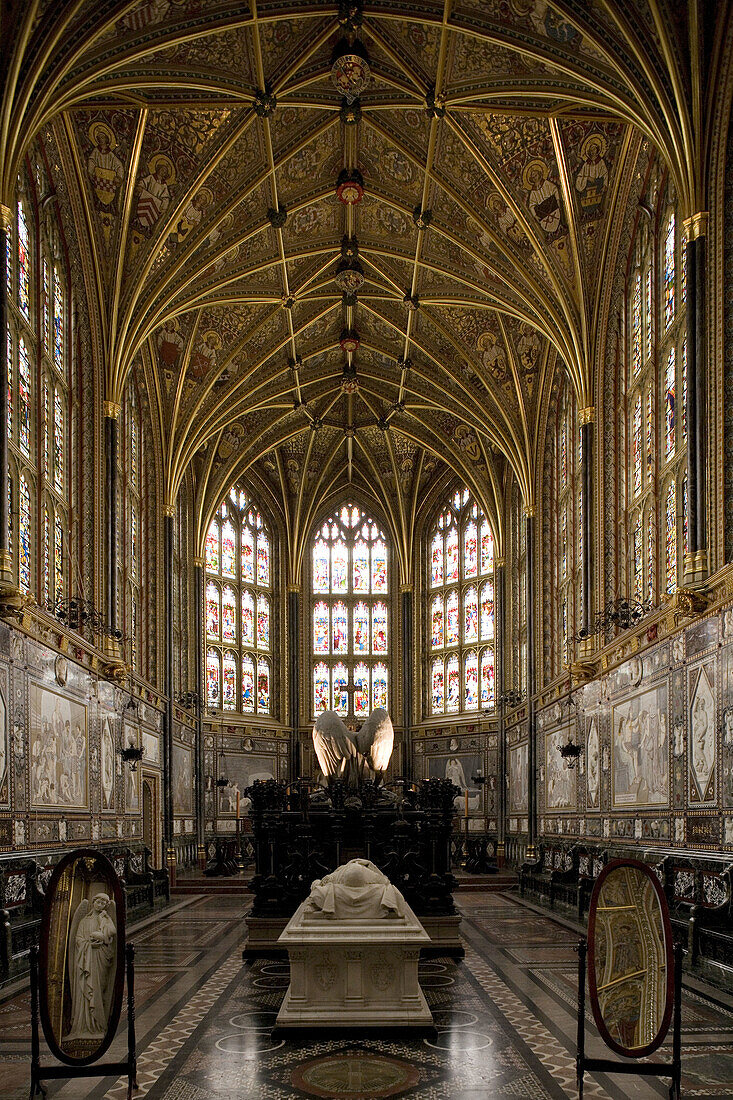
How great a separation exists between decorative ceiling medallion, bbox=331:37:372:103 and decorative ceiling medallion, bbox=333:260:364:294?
767 cm

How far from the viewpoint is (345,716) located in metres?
42.9

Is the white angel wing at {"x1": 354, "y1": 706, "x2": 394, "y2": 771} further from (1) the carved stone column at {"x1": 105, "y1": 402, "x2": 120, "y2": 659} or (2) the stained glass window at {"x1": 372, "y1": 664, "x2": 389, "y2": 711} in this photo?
(2) the stained glass window at {"x1": 372, "y1": 664, "x2": 389, "y2": 711}

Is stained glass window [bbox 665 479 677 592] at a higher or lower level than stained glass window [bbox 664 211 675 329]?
lower

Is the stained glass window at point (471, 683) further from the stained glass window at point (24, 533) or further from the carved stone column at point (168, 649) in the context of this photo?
the stained glass window at point (24, 533)

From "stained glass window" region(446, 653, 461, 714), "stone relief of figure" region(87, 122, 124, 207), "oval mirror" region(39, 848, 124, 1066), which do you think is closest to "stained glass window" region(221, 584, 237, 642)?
"stained glass window" region(446, 653, 461, 714)

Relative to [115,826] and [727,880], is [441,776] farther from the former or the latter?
[727,880]

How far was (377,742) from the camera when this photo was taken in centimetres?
2509

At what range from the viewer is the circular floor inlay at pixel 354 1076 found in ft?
27.8

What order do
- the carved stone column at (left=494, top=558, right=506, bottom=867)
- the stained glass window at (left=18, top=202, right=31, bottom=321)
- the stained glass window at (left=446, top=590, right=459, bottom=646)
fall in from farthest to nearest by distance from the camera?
the stained glass window at (left=446, top=590, right=459, bottom=646) < the carved stone column at (left=494, top=558, right=506, bottom=867) < the stained glass window at (left=18, top=202, right=31, bottom=321)

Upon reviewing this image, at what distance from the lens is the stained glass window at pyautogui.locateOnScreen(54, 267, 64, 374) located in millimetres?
21047

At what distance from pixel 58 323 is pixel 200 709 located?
18233mm

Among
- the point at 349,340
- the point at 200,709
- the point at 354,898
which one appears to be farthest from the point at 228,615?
the point at 354,898

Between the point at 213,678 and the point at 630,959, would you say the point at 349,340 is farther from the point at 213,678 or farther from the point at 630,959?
the point at 630,959

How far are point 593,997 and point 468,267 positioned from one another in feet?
73.6
